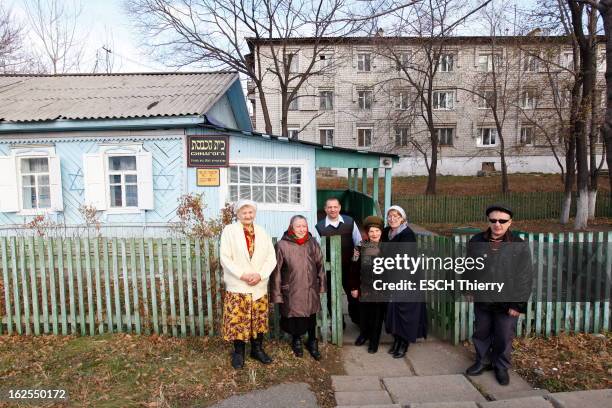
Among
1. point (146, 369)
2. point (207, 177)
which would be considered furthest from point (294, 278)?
point (207, 177)

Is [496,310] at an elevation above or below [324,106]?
below

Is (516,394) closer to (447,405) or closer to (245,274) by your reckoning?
(447,405)

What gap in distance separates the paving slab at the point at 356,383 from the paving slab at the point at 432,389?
0.10 metres

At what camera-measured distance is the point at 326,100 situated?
92.2 ft

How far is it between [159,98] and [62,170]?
288 centimetres

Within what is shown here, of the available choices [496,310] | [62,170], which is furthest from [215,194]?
[496,310]

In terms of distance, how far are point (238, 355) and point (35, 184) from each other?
8282mm

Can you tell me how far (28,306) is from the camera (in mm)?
4469

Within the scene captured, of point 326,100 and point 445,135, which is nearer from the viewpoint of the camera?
point 326,100

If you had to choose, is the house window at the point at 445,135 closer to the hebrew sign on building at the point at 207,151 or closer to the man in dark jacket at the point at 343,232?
the hebrew sign on building at the point at 207,151

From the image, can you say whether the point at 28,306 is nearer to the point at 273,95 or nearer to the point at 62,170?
the point at 62,170

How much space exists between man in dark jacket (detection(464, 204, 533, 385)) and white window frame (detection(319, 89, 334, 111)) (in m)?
25.4

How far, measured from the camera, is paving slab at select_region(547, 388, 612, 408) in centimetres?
294

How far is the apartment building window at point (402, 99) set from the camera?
2675cm
